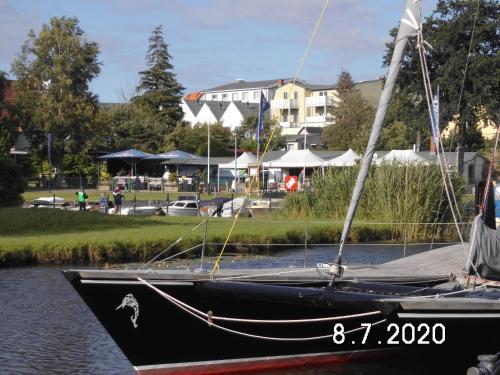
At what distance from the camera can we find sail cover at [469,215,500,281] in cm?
1369

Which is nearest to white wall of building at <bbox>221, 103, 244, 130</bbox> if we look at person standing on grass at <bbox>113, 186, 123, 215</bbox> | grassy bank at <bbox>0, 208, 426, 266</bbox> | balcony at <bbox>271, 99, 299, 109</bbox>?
balcony at <bbox>271, 99, 299, 109</bbox>

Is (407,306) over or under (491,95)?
under

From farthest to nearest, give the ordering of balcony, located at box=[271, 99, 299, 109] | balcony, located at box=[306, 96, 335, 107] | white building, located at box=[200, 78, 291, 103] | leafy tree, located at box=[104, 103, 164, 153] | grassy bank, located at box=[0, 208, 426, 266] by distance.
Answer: white building, located at box=[200, 78, 291, 103] < balcony, located at box=[306, 96, 335, 107] < balcony, located at box=[271, 99, 299, 109] < leafy tree, located at box=[104, 103, 164, 153] < grassy bank, located at box=[0, 208, 426, 266]

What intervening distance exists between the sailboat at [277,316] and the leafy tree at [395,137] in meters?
68.4

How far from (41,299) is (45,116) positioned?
60.4m

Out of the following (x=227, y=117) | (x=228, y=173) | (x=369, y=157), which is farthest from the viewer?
(x=227, y=117)

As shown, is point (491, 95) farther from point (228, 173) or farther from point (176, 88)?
point (176, 88)

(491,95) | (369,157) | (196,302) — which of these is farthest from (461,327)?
(491,95)

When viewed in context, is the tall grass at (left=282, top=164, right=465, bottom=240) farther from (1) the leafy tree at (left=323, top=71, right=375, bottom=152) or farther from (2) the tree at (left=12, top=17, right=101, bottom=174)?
(1) the leafy tree at (left=323, top=71, right=375, bottom=152)

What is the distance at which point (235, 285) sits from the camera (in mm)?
13312

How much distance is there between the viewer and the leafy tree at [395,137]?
82.1 metres

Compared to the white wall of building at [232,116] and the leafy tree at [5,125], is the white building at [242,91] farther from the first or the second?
the leafy tree at [5,125]

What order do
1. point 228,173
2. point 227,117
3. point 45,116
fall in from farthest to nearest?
point 227,117
point 228,173
point 45,116

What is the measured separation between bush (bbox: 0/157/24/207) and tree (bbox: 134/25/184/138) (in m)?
68.2
